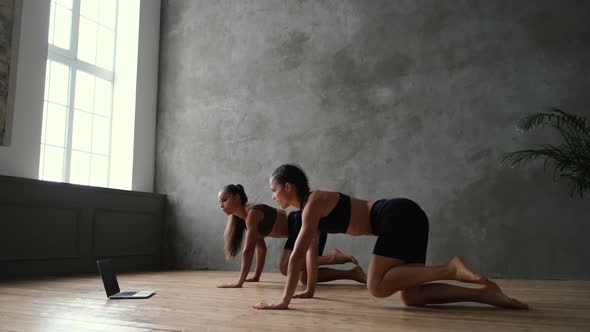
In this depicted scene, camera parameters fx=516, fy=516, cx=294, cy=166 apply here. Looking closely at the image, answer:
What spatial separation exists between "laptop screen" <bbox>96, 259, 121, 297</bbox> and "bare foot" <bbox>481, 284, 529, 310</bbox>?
1.93 m

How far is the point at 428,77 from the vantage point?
4.82 m

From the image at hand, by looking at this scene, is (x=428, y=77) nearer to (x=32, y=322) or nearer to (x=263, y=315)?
(x=263, y=315)

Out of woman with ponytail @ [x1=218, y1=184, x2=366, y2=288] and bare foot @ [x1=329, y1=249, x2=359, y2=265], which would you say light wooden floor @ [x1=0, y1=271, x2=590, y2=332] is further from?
bare foot @ [x1=329, y1=249, x2=359, y2=265]

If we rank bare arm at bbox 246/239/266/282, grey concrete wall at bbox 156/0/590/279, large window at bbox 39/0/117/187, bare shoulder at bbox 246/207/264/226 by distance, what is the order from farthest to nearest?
large window at bbox 39/0/117/187, grey concrete wall at bbox 156/0/590/279, bare arm at bbox 246/239/266/282, bare shoulder at bbox 246/207/264/226

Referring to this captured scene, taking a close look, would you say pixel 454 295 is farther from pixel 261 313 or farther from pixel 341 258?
pixel 341 258

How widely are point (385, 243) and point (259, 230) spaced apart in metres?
1.62

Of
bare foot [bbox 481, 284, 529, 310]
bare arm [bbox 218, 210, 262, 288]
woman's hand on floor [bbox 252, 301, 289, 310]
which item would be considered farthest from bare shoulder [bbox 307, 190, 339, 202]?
bare arm [bbox 218, 210, 262, 288]

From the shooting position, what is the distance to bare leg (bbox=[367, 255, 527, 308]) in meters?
2.21

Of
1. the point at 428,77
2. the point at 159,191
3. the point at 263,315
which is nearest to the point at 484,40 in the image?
the point at 428,77

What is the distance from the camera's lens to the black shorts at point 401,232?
2.40 metres

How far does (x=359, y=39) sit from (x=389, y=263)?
331 centimetres

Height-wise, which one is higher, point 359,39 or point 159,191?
point 359,39

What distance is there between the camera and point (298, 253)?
226 centimetres

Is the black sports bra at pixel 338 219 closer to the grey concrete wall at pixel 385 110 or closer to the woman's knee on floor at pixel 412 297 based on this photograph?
the woman's knee on floor at pixel 412 297
